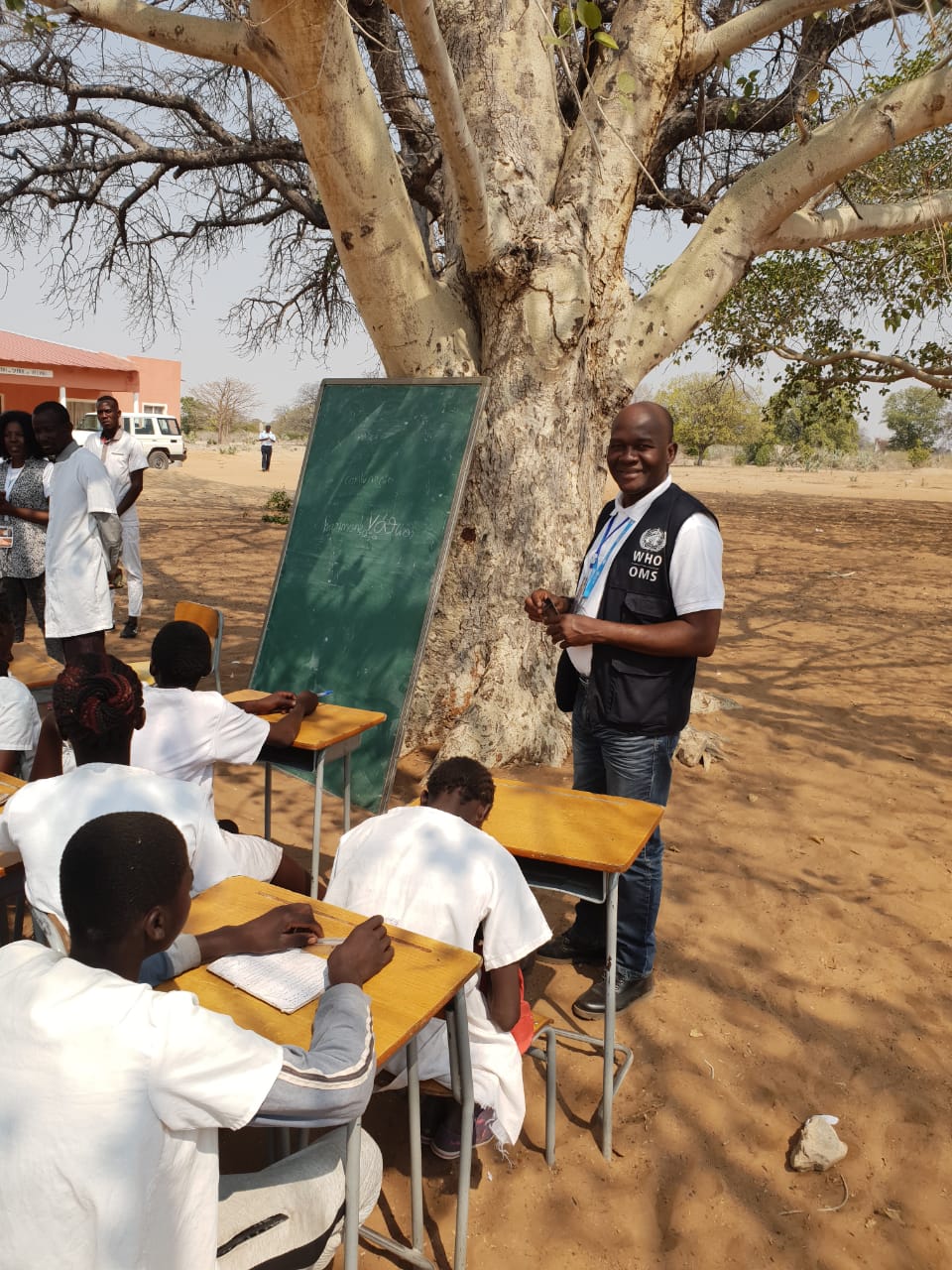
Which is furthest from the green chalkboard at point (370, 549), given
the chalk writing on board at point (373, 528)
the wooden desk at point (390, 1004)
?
the wooden desk at point (390, 1004)

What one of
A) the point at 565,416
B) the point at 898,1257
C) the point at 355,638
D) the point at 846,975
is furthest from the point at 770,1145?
the point at 565,416

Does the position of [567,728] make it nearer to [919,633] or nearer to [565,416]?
[565,416]

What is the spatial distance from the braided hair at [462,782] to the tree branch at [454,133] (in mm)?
2519

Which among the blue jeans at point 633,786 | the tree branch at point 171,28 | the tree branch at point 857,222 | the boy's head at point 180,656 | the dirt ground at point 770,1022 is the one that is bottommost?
the dirt ground at point 770,1022

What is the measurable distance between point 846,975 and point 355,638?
2608mm

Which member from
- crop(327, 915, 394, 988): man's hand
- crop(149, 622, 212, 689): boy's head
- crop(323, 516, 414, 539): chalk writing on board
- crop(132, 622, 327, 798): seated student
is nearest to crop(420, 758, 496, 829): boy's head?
crop(327, 915, 394, 988): man's hand

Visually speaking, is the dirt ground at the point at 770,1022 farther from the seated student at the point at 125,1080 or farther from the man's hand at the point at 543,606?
the man's hand at the point at 543,606

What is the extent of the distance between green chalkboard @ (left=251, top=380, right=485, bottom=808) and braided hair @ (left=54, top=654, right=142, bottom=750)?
2.12m

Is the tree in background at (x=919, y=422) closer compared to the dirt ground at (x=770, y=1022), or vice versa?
the dirt ground at (x=770, y=1022)

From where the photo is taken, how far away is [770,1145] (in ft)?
8.85

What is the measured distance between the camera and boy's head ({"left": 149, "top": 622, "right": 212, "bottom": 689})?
3.16 m

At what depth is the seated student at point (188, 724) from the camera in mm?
2904

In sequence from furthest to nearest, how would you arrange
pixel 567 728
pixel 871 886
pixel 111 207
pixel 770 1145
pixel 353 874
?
pixel 111 207
pixel 567 728
pixel 871 886
pixel 770 1145
pixel 353 874

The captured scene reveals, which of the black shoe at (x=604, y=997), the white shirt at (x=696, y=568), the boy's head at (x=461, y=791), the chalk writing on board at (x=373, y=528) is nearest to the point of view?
the boy's head at (x=461, y=791)
